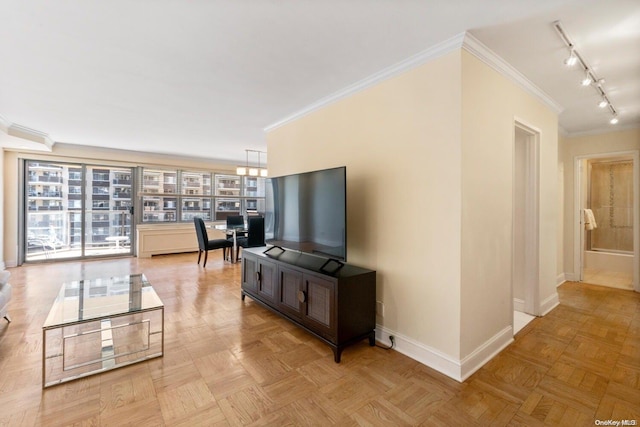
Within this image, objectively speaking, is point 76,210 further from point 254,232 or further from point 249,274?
point 249,274

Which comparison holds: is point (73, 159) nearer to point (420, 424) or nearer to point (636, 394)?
point (420, 424)

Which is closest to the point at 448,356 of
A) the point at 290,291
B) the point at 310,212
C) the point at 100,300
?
the point at 290,291

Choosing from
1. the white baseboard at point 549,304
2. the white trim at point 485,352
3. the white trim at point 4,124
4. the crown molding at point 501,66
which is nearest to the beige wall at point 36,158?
the white trim at point 4,124

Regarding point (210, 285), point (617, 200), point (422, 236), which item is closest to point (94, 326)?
point (210, 285)

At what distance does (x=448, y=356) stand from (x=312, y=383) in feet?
3.25

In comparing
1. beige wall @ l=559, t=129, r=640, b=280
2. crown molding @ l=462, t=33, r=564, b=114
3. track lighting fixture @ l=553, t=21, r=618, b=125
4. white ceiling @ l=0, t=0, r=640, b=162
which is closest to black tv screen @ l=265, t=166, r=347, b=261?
white ceiling @ l=0, t=0, r=640, b=162

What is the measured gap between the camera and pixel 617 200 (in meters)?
5.49

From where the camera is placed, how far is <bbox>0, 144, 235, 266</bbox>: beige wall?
5.23 metres

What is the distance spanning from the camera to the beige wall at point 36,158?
5230 mm

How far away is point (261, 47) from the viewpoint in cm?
212

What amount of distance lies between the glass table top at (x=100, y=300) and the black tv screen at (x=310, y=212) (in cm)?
132

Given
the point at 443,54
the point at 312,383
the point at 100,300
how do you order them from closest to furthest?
the point at 312,383, the point at 443,54, the point at 100,300

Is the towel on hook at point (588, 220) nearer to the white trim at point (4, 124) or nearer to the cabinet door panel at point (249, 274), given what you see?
the cabinet door panel at point (249, 274)

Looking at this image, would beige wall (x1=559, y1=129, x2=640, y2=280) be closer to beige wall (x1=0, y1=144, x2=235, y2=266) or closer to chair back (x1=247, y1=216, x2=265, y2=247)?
chair back (x1=247, y1=216, x2=265, y2=247)
